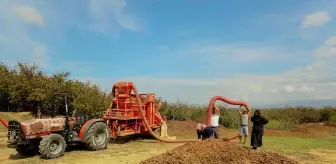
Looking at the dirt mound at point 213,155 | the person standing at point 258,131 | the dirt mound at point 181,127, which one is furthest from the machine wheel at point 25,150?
the dirt mound at point 181,127

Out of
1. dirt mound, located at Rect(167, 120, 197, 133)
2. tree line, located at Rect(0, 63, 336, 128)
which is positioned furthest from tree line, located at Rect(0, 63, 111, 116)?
dirt mound, located at Rect(167, 120, 197, 133)

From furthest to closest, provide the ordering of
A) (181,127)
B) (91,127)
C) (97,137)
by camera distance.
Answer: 1. (181,127)
2. (97,137)
3. (91,127)

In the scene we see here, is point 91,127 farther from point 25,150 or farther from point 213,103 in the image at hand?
point 213,103

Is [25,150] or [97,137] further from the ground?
[97,137]

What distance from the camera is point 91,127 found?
573 inches

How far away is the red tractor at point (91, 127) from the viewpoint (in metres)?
12.8

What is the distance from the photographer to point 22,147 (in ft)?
43.6

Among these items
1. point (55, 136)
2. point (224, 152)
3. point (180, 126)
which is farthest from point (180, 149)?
point (180, 126)

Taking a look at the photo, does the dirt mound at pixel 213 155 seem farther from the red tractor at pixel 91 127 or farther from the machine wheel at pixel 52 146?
the red tractor at pixel 91 127

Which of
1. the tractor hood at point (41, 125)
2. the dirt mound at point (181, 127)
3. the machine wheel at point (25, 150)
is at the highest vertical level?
the tractor hood at point (41, 125)

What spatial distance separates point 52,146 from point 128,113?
5.01m

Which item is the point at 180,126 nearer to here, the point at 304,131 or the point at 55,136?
the point at 304,131

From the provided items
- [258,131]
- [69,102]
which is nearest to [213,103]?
[258,131]

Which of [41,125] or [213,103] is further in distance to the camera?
[213,103]
